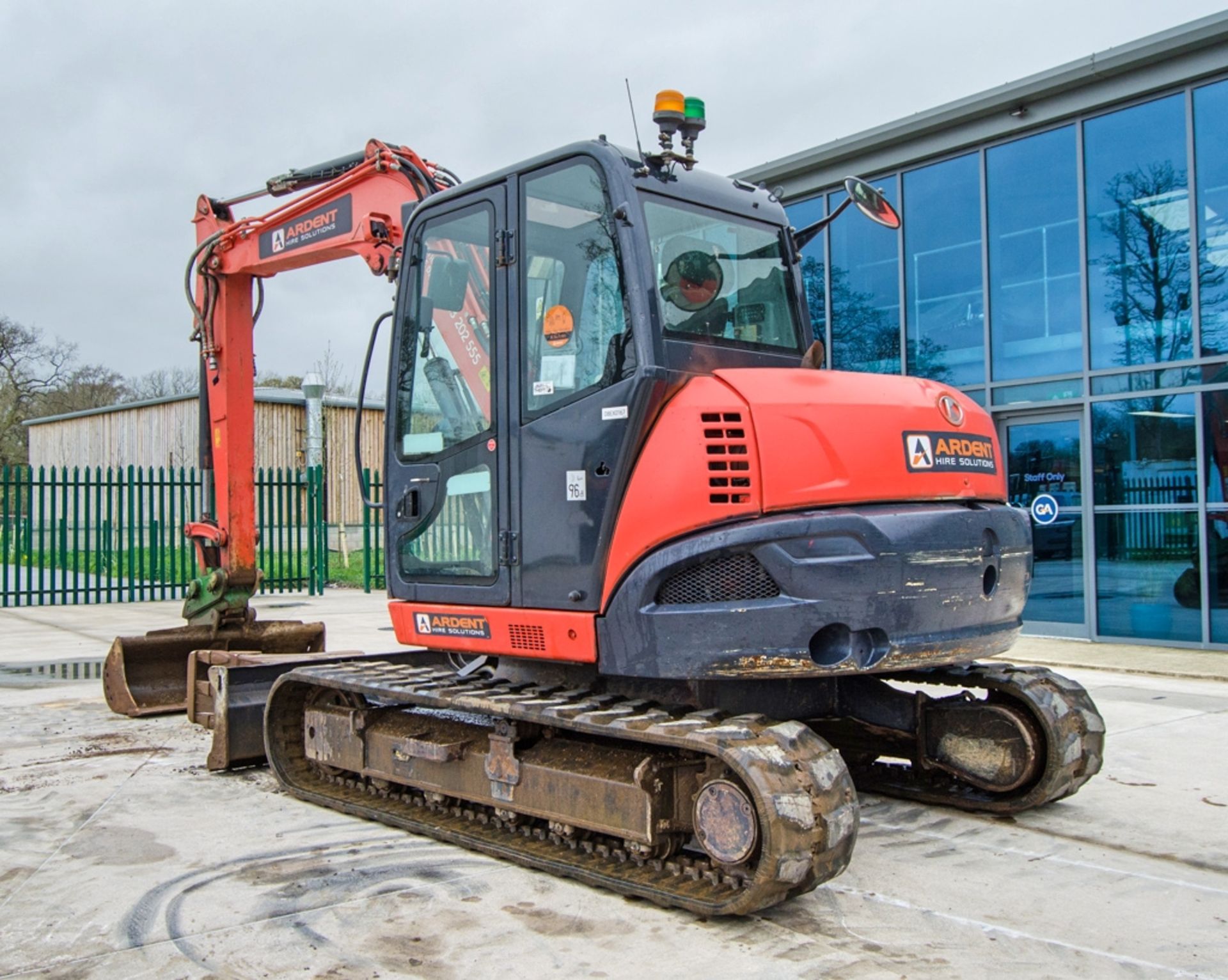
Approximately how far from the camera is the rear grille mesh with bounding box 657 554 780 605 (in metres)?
4.28

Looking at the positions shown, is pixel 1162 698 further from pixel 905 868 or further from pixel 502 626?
pixel 502 626

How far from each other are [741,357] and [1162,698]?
233 inches

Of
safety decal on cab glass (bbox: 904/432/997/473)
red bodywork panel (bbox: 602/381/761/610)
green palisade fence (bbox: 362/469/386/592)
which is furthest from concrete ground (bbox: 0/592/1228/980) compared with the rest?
green palisade fence (bbox: 362/469/386/592)

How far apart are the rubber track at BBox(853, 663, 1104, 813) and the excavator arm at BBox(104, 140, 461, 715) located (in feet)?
14.9

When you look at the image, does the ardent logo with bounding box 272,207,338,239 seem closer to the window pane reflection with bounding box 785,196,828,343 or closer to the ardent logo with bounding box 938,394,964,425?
the ardent logo with bounding box 938,394,964,425

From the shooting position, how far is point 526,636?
4930mm

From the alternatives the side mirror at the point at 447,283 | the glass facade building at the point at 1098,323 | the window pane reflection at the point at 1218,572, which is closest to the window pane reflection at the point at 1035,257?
the glass facade building at the point at 1098,323

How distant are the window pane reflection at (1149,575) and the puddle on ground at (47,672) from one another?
33.2 ft

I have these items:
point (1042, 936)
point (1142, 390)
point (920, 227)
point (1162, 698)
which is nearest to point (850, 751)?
point (1042, 936)

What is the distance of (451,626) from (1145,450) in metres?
9.23

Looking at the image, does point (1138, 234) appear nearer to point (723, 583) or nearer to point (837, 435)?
point (837, 435)

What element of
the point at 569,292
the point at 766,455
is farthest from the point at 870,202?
the point at 766,455

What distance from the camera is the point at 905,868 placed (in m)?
4.84

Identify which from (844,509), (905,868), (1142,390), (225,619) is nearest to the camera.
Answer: (844,509)
